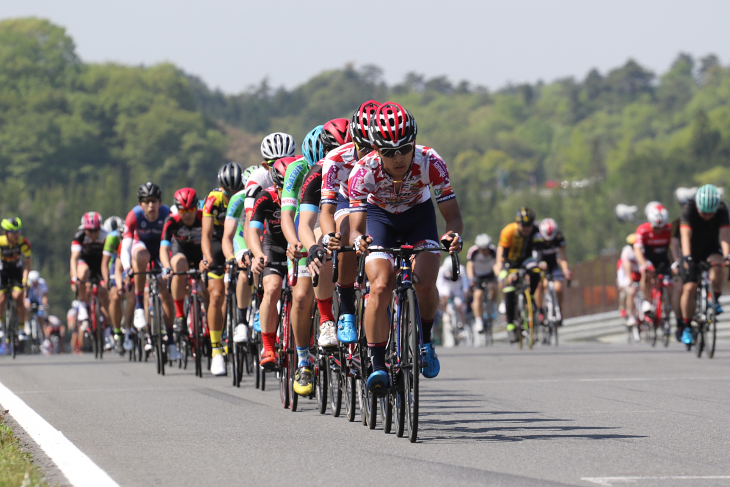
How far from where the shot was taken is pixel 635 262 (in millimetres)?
24766

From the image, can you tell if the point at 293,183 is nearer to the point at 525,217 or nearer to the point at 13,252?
the point at 525,217

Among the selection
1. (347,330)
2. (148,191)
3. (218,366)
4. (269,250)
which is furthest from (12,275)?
(347,330)

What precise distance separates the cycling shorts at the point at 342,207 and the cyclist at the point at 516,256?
1169cm

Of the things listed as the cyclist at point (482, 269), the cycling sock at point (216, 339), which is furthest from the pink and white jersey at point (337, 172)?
the cyclist at point (482, 269)

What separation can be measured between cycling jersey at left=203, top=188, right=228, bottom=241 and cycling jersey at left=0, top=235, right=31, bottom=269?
25.3 feet

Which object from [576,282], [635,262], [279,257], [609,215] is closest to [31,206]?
[609,215]

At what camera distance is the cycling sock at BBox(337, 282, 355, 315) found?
30.6 feet

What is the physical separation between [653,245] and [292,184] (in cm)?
1192

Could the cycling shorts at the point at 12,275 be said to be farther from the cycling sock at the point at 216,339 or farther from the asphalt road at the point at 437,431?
the cycling sock at the point at 216,339

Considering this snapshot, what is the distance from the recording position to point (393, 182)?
8750mm

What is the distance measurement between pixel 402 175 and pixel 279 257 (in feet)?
10.9

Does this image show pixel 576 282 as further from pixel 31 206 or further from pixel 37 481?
pixel 31 206

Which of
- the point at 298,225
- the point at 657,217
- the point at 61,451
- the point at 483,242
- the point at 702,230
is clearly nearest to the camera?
the point at 61,451

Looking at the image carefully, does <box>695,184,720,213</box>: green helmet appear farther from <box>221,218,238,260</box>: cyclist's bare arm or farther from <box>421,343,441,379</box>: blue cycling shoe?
<box>421,343,441,379</box>: blue cycling shoe
